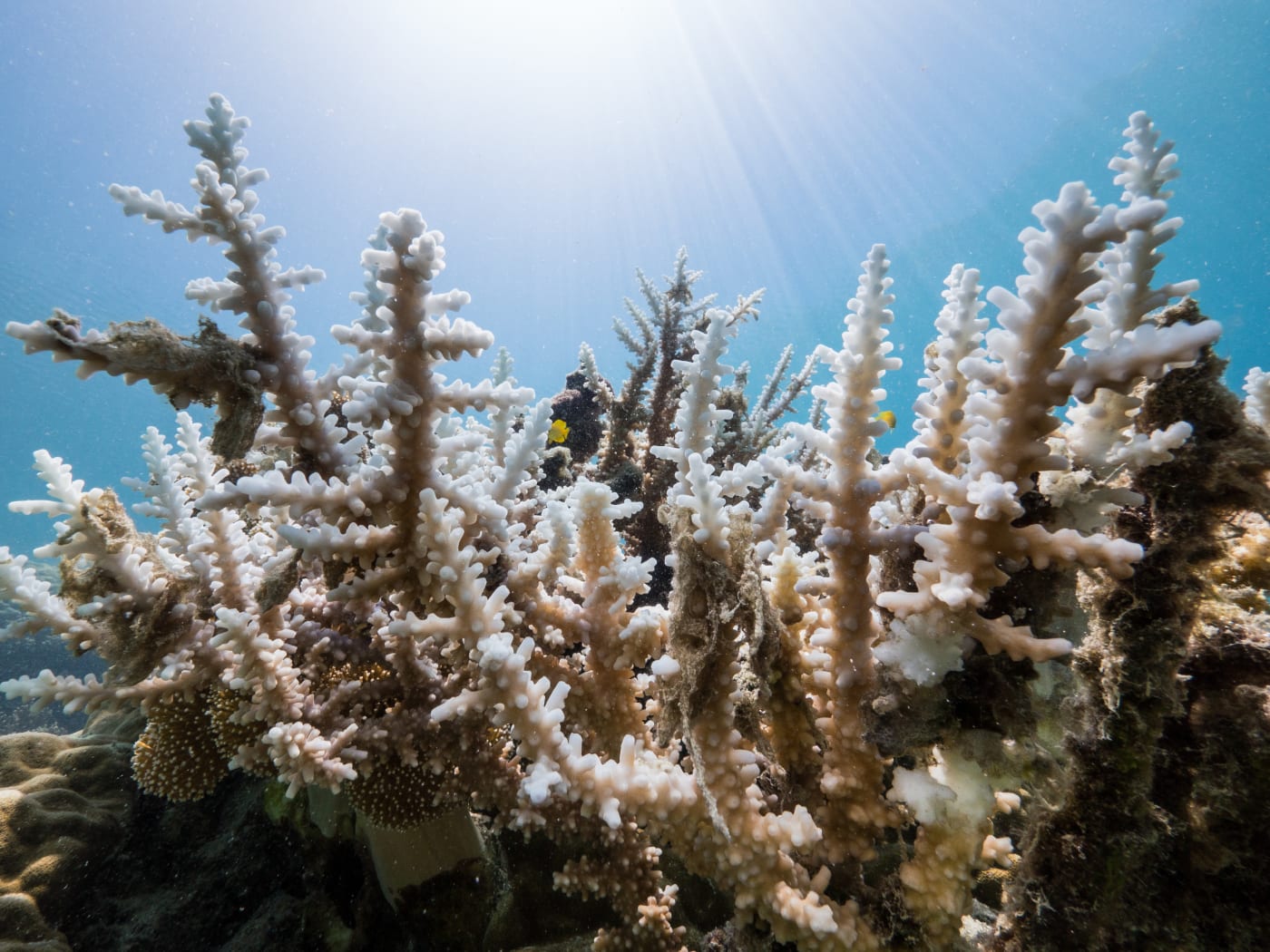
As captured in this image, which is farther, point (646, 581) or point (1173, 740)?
point (646, 581)

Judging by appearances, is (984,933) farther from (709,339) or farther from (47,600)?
(47,600)

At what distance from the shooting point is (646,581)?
219 centimetres

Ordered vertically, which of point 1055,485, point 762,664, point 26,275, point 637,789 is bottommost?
point 637,789

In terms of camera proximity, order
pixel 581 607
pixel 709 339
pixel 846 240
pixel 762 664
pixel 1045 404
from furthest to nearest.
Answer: pixel 846 240
pixel 581 607
pixel 709 339
pixel 762 664
pixel 1045 404

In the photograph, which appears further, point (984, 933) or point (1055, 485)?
point (984, 933)

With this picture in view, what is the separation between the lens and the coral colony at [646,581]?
146cm

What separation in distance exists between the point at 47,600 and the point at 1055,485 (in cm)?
361

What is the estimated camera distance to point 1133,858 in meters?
1.50

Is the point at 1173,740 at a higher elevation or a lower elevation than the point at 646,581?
lower

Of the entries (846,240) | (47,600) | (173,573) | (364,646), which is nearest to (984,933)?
(364,646)

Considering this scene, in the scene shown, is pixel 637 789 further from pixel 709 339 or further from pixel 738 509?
pixel 709 339

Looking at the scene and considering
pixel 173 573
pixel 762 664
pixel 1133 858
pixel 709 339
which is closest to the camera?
pixel 1133 858

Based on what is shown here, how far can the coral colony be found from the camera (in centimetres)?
146

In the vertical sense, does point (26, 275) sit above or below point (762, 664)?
above
